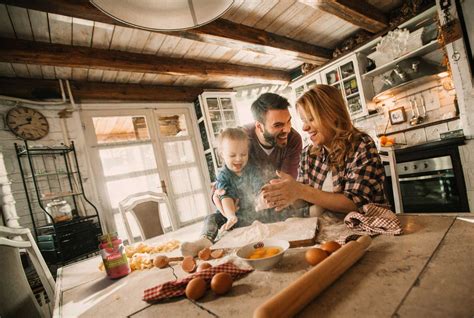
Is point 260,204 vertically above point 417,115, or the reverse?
point 417,115

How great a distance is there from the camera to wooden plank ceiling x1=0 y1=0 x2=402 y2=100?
2.35 metres

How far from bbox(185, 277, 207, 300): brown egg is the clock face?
12.4 ft

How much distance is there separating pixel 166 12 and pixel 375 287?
1067 millimetres

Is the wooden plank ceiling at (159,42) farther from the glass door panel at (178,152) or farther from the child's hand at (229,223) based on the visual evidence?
the child's hand at (229,223)

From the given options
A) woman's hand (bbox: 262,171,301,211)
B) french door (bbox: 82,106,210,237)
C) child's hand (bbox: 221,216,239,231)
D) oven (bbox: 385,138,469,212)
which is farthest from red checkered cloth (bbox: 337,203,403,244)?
french door (bbox: 82,106,210,237)

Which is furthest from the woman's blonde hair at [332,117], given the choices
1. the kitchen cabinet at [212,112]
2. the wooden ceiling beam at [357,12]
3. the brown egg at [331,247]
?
the kitchen cabinet at [212,112]

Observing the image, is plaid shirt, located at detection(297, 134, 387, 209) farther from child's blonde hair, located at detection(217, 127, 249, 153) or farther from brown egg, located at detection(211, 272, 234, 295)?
brown egg, located at detection(211, 272, 234, 295)

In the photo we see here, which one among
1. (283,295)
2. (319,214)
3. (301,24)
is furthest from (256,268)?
(301,24)

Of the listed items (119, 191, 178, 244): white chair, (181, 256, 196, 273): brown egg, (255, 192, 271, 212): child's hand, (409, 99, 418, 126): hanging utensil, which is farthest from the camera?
(409, 99, 418, 126): hanging utensil

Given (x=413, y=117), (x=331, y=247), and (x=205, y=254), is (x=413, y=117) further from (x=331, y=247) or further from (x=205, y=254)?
(x=205, y=254)

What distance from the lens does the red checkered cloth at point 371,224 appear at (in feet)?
2.72

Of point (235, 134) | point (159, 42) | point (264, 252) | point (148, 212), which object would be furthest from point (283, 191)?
point (159, 42)

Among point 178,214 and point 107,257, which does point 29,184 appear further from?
point 107,257

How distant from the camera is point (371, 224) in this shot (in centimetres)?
89
